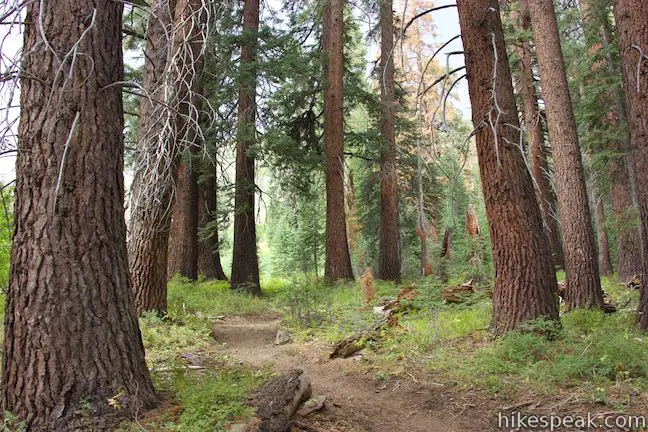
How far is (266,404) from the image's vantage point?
12.0 ft

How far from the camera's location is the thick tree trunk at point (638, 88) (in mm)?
5668

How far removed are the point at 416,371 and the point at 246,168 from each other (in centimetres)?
876

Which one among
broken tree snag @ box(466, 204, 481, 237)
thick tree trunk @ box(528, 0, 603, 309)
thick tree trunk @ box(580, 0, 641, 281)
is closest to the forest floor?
thick tree trunk @ box(528, 0, 603, 309)

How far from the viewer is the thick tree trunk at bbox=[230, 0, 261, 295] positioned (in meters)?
12.3

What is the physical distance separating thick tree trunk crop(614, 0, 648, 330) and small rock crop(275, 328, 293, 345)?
517cm

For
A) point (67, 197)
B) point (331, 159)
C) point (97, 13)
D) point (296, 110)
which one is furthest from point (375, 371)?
point (296, 110)

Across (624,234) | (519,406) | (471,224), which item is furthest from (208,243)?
(519,406)

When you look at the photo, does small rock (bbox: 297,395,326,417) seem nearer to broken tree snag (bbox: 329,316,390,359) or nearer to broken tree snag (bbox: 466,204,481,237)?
broken tree snag (bbox: 329,316,390,359)

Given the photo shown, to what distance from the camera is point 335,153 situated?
14.0 m

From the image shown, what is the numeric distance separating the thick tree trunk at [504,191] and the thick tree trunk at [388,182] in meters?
8.86

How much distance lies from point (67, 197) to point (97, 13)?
137 centimetres

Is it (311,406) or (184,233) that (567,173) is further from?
(184,233)

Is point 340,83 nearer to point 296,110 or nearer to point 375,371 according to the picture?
point 296,110

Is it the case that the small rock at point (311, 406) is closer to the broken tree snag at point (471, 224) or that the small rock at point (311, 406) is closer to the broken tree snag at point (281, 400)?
the broken tree snag at point (281, 400)
